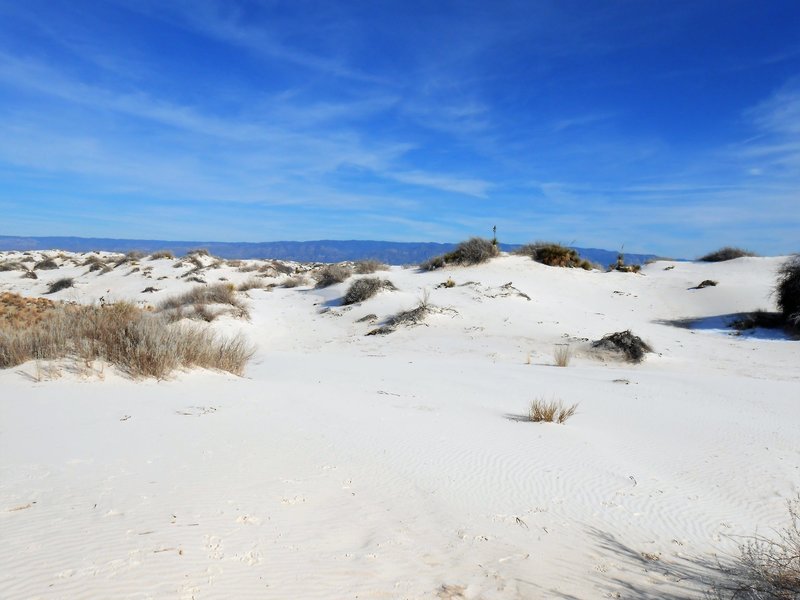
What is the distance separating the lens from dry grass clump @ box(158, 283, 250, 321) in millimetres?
14133

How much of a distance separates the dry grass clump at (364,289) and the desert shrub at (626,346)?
756cm

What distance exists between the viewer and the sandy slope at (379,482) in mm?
2422

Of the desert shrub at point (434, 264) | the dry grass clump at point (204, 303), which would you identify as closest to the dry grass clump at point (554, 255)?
the desert shrub at point (434, 264)

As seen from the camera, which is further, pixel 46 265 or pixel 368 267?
pixel 46 265

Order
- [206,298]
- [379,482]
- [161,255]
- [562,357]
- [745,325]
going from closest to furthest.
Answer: [379,482] < [562,357] < [745,325] < [206,298] < [161,255]

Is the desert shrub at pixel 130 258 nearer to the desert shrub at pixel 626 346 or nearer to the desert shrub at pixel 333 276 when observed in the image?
the desert shrub at pixel 333 276

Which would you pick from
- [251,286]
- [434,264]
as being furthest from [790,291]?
[251,286]

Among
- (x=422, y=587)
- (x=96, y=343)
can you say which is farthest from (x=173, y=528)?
(x=96, y=343)

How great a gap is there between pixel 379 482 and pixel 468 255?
18922 millimetres

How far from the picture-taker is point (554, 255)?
77.0 ft

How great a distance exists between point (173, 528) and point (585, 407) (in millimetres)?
5756

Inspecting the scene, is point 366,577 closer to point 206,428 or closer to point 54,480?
point 54,480

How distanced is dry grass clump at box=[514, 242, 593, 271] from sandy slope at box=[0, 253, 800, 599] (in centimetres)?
1458

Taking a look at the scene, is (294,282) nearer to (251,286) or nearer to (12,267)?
(251,286)
